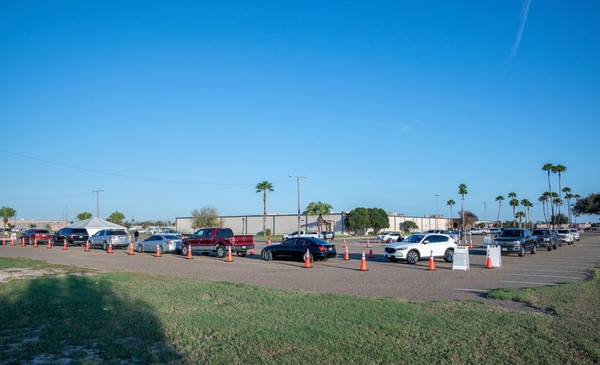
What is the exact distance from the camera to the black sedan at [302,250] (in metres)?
26.5

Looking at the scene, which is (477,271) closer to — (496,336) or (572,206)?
(496,336)

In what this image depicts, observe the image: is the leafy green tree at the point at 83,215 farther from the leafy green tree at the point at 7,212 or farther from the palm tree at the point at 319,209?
the palm tree at the point at 319,209

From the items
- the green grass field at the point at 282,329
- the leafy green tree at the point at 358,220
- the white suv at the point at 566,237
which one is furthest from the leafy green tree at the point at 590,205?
the green grass field at the point at 282,329

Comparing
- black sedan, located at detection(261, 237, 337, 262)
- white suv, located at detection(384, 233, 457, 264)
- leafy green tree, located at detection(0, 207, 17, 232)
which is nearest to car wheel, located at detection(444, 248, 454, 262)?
white suv, located at detection(384, 233, 457, 264)

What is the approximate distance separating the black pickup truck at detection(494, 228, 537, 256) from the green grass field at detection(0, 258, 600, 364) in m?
20.0

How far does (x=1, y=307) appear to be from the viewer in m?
11.0

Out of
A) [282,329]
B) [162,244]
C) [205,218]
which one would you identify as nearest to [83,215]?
[205,218]

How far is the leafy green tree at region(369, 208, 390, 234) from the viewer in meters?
97.4

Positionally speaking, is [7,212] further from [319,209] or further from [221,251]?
[221,251]

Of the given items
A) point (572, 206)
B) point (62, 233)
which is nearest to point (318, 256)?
point (62, 233)

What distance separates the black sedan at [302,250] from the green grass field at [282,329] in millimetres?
12961

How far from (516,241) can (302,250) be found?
14.9m

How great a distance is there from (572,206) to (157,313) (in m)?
130

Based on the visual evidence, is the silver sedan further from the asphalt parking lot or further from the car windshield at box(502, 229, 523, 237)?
the car windshield at box(502, 229, 523, 237)
